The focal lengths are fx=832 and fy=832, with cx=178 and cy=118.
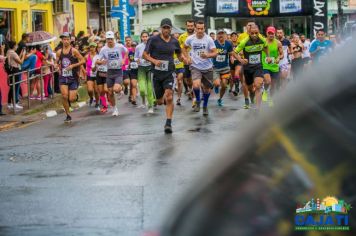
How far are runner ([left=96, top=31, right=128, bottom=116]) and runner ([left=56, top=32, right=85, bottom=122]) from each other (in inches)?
43.4

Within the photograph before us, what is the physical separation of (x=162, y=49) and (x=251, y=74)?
3.13 m

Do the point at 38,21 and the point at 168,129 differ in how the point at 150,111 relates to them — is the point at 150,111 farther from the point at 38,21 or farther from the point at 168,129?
the point at 38,21

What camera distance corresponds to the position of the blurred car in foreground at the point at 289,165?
6.14 feet

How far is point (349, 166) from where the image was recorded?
73.5 inches

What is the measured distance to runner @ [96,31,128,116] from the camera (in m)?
18.3

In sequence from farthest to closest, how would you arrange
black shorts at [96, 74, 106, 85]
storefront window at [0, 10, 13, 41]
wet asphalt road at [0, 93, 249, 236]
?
storefront window at [0, 10, 13, 41] < black shorts at [96, 74, 106, 85] < wet asphalt road at [0, 93, 249, 236]

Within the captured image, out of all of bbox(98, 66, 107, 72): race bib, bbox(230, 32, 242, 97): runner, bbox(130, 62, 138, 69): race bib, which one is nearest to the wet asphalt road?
bbox(98, 66, 107, 72): race bib

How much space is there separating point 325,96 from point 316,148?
120 millimetres

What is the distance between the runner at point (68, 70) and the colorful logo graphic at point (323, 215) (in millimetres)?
14984

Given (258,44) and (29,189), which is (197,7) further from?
(29,189)

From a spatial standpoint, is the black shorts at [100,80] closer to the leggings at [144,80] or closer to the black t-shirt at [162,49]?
the leggings at [144,80]

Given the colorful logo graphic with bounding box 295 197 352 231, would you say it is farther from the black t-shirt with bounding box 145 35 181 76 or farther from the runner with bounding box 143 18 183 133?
the black t-shirt with bounding box 145 35 181 76

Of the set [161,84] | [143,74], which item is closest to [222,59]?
[143,74]

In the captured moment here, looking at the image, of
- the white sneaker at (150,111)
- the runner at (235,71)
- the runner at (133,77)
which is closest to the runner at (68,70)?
the white sneaker at (150,111)
